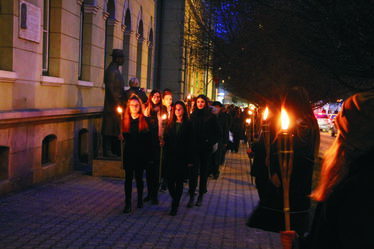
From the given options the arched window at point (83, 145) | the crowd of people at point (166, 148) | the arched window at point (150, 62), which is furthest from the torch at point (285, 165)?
the arched window at point (150, 62)

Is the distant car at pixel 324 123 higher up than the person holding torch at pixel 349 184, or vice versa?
the person holding torch at pixel 349 184

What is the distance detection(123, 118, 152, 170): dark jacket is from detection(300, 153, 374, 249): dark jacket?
642 cm

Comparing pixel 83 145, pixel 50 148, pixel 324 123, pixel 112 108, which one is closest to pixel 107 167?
pixel 50 148

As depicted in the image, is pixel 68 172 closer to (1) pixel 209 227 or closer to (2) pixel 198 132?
(2) pixel 198 132

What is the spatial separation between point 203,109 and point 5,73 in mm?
3664

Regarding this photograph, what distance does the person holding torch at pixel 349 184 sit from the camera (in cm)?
181

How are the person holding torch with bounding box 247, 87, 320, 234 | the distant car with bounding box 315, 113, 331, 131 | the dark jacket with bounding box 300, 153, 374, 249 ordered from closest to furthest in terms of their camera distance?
1. the dark jacket with bounding box 300, 153, 374, 249
2. the person holding torch with bounding box 247, 87, 320, 234
3. the distant car with bounding box 315, 113, 331, 131

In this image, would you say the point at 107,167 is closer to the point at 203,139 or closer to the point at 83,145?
the point at 83,145

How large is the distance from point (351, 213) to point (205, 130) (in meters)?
7.86

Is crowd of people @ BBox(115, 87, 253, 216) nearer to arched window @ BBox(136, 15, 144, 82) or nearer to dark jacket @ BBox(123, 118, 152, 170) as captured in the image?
dark jacket @ BBox(123, 118, 152, 170)

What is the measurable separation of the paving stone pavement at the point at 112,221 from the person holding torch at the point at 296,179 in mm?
1200

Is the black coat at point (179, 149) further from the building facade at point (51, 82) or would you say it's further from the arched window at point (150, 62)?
the arched window at point (150, 62)

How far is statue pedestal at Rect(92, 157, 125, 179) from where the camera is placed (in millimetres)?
12117

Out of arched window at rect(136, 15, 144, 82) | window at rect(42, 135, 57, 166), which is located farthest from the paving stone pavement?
arched window at rect(136, 15, 144, 82)
